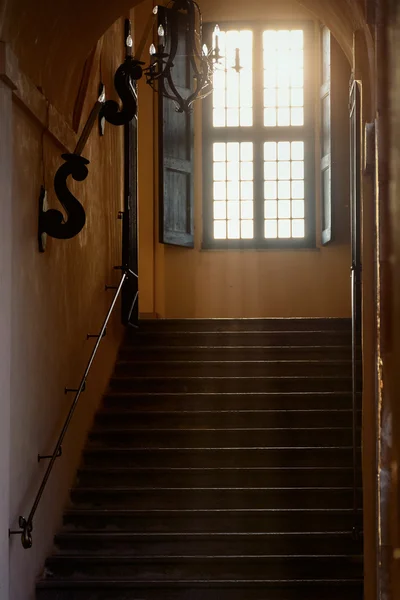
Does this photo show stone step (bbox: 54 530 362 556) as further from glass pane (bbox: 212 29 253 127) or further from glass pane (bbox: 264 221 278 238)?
glass pane (bbox: 212 29 253 127)

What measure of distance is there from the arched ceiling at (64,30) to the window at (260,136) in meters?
5.30

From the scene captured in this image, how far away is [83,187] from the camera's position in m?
5.93

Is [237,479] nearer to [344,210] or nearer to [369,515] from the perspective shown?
[369,515]


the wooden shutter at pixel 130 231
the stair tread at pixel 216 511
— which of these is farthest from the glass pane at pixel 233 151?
the stair tread at pixel 216 511

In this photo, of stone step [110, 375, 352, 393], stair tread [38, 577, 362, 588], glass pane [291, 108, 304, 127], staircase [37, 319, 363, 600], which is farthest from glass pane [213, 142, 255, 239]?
stair tread [38, 577, 362, 588]

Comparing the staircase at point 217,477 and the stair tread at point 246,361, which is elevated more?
the stair tread at point 246,361

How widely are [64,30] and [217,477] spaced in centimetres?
278

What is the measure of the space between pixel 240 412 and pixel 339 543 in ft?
4.80

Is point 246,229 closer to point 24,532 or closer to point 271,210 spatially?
point 271,210

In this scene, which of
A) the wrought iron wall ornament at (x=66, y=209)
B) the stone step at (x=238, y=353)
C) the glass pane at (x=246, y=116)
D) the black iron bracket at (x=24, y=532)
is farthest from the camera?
the glass pane at (x=246, y=116)

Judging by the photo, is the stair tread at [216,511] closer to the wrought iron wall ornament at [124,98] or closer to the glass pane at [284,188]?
the wrought iron wall ornament at [124,98]

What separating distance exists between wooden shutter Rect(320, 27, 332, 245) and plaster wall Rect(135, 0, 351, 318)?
0.32ft

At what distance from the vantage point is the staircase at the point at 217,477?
4805mm

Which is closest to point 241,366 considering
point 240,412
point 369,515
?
point 240,412
